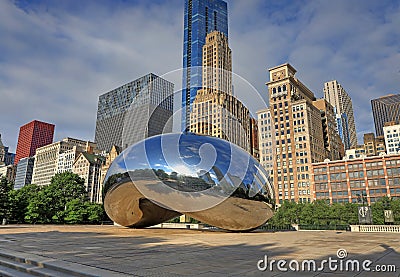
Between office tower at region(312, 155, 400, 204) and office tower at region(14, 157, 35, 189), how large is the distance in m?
162

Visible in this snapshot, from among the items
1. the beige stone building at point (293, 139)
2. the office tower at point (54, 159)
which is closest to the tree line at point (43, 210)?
the beige stone building at point (293, 139)

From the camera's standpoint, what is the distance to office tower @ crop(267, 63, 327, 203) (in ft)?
332

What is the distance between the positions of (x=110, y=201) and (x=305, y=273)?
593 inches

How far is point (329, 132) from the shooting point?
123m

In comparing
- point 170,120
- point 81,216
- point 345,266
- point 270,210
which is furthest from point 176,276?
point 81,216

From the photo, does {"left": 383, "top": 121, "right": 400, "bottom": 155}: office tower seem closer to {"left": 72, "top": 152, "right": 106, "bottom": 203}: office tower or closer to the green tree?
{"left": 72, "top": 152, "right": 106, "bottom": 203}: office tower

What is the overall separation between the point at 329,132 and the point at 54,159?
130698mm

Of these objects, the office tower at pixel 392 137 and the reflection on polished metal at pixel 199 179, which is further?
the office tower at pixel 392 137

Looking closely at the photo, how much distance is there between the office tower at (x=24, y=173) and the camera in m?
183

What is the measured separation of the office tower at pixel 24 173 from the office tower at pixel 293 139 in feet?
488

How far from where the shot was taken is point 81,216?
40.1 m

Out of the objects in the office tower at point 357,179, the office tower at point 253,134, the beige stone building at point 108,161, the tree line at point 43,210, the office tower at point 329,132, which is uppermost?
the office tower at point 329,132

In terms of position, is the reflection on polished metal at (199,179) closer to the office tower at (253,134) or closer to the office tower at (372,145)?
the office tower at (253,134)

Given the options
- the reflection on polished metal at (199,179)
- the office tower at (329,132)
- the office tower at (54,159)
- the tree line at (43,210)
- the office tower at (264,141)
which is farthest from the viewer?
the office tower at (54,159)
